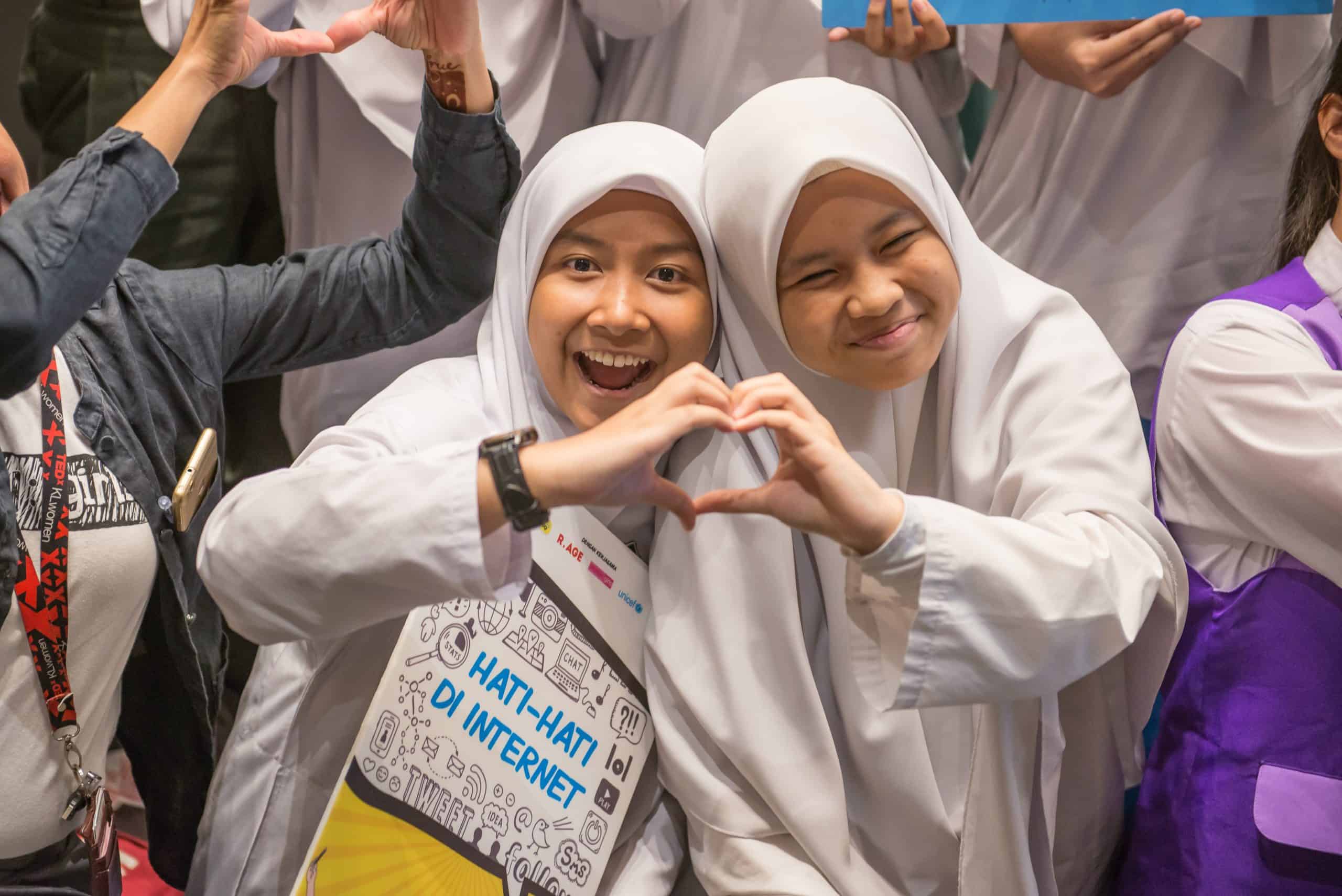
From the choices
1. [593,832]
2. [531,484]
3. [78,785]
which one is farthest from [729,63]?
[78,785]

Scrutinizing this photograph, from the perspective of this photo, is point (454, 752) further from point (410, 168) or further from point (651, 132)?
point (410, 168)

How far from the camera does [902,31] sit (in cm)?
168

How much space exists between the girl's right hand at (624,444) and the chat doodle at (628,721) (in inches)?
15.2

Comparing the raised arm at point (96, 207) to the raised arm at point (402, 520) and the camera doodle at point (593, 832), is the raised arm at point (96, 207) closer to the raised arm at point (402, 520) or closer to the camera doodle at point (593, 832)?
the raised arm at point (402, 520)

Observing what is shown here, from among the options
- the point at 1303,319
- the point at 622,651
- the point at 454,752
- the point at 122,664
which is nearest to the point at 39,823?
the point at 122,664

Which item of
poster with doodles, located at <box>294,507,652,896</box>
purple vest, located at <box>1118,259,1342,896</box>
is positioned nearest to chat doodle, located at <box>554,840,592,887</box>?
poster with doodles, located at <box>294,507,652,896</box>

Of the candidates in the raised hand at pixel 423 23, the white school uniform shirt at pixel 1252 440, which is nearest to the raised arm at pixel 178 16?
the raised hand at pixel 423 23

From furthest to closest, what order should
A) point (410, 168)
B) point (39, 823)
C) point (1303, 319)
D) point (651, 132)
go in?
1. point (410, 168)
2. point (651, 132)
3. point (1303, 319)
4. point (39, 823)

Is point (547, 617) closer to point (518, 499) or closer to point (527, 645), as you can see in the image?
point (527, 645)

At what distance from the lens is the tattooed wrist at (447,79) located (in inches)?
59.0

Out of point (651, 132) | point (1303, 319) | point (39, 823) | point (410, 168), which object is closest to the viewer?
point (39, 823)

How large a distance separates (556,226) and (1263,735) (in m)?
0.98

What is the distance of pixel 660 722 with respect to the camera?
4.68ft

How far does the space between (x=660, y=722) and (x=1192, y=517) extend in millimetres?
654
